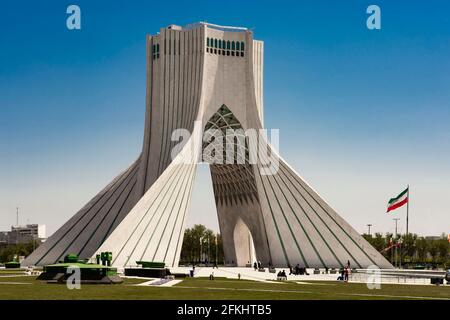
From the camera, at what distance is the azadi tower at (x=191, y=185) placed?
164 ft

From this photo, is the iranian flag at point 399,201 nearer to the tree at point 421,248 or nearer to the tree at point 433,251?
the tree at point 421,248

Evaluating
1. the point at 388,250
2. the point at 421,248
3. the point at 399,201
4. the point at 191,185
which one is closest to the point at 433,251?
the point at 421,248

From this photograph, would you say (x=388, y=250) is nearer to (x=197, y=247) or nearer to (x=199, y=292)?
(x=197, y=247)

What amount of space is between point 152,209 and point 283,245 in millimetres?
9178

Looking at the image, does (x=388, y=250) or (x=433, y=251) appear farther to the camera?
(x=433, y=251)

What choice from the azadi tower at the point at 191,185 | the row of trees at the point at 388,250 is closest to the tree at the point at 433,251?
the row of trees at the point at 388,250

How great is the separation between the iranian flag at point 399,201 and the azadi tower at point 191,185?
12.3 feet

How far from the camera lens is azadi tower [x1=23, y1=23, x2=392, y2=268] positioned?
49.9 m

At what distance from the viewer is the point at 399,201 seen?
52.9 meters

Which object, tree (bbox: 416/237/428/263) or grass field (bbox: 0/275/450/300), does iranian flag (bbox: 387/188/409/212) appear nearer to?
grass field (bbox: 0/275/450/300)

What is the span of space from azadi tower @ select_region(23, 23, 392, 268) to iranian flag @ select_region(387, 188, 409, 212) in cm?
375

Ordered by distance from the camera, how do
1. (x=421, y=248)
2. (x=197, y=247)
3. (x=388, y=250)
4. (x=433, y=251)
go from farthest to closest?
1. (x=197, y=247)
2. (x=433, y=251)
3. (x=421, y=248)
4. (x=388, y=250)

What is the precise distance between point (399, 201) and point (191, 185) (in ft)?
46.1

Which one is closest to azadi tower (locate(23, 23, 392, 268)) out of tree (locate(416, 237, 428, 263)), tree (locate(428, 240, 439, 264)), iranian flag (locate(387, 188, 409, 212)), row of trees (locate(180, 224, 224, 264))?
iranian flag (locate(387, 188, 409, 212))
